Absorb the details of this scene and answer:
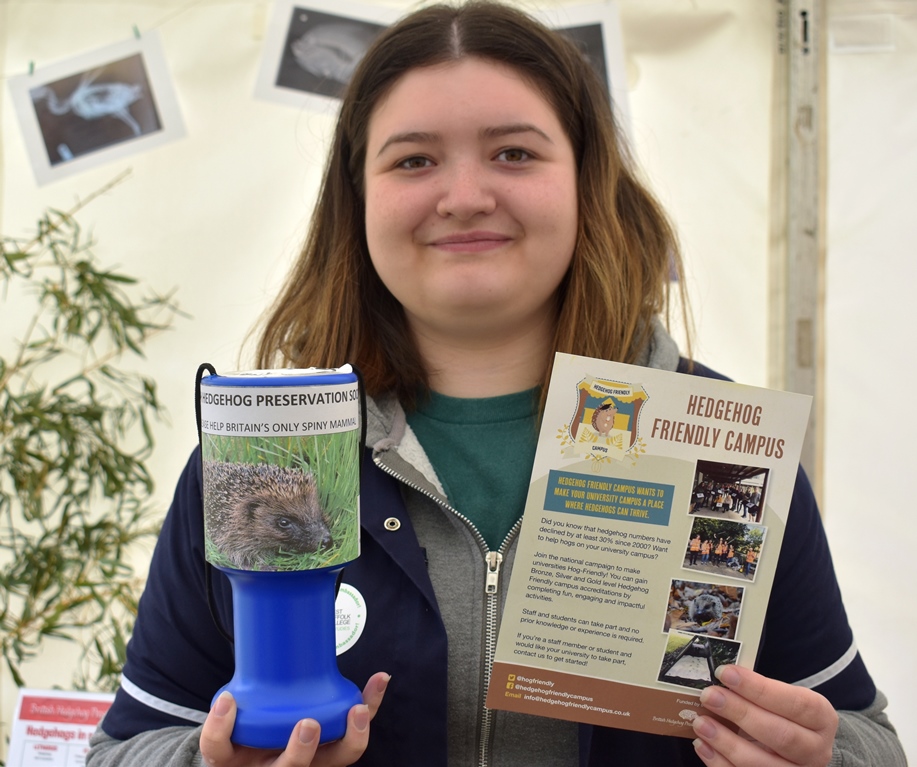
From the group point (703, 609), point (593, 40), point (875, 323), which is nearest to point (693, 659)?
point (703, 609)

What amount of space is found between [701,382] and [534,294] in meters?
0.28

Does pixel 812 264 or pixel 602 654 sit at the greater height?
pixel 812 264

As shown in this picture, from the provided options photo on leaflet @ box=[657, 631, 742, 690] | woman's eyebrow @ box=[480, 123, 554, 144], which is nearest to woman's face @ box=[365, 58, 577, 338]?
woman's eyebrow @ box=[480, 123, 554, 144]

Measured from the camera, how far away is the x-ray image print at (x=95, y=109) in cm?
180

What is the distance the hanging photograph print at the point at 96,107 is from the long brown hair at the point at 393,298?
784 mm

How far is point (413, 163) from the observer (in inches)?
40.8

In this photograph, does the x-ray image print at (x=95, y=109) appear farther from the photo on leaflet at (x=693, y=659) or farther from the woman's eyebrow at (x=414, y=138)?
the photo on leaflet at (x=693, y=659)

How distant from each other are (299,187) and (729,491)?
51.3 inches

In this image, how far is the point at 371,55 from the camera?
3.71 ft

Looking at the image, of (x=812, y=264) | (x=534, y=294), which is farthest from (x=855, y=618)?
(x=534, y=294)

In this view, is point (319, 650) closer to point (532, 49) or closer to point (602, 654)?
point (602, 654)

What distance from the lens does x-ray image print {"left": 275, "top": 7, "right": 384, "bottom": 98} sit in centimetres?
174

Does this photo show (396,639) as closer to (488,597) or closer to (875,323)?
(488,597)

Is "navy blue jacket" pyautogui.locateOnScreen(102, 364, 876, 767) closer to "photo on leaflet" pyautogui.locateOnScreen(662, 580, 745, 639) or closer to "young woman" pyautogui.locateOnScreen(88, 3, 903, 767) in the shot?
"young woman" pyautogui.locateOnScreen(88, 3, 903, 767)
